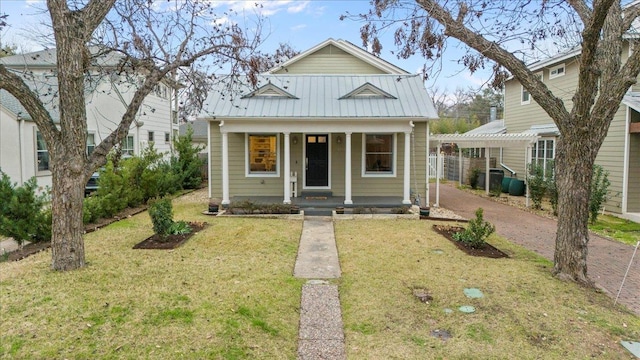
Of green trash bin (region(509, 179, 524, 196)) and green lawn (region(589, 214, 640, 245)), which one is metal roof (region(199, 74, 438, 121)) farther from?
green trash bin (region(509, 179, 524, 196))

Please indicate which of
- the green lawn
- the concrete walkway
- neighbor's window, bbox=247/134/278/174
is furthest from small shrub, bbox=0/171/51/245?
the green lawn

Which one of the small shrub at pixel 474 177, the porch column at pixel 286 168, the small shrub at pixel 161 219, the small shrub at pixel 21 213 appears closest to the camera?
the small shrub at pixel 21 213

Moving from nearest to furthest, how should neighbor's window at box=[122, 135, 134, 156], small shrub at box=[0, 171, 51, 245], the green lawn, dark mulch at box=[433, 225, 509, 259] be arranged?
small shrub at box=[0, 171, 51, 245] → dark mulch at box=[433, 225, 509, 259] → the green lawn → neighbor's window at box=[122, 135, 134, 156]

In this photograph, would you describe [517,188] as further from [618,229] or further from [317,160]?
[317,160]

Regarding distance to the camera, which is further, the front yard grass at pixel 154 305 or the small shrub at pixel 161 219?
the small shrub at pixel 161 219

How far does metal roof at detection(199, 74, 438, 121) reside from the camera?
488 inches

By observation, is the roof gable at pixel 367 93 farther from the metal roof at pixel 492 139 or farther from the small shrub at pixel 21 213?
the small shrub at pixel 21 213

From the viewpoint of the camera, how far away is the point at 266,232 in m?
9.20

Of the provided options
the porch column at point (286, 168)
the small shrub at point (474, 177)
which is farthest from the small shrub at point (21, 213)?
the small shrub at point (474, 177)

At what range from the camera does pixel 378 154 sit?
13.7 meters

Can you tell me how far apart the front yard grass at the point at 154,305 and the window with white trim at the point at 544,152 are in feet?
43.1

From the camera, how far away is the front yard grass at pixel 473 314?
4.06 meters

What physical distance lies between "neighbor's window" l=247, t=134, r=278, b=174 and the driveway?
21.5 ft

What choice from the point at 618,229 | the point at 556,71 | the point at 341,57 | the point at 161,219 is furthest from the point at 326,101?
the point at 556,71
